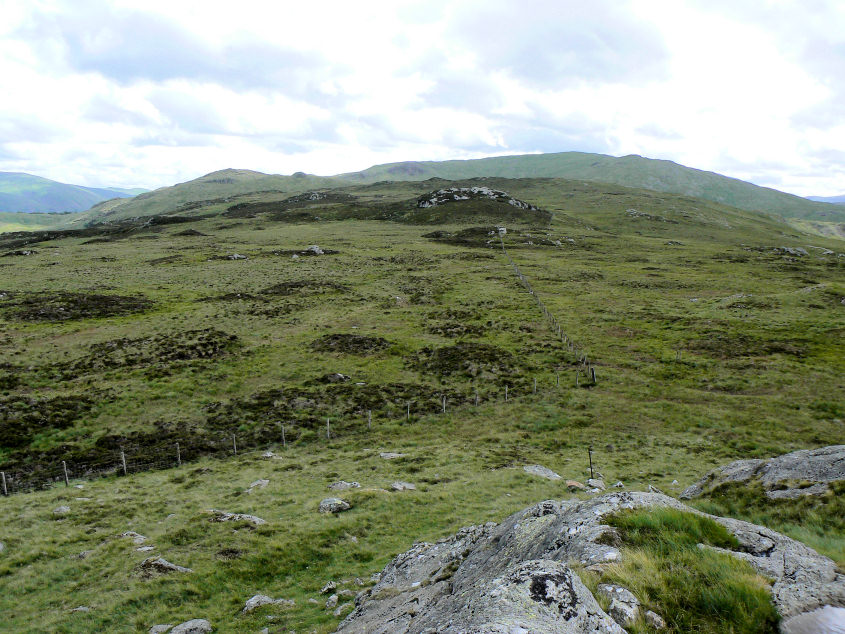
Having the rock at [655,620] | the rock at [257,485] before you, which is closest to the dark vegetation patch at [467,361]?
the rock at [257,485]

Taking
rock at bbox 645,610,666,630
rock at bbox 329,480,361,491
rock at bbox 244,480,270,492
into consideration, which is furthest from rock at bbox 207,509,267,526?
rock at bbox 645,610,666,630

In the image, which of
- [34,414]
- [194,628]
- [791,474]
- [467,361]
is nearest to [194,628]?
[194,628]

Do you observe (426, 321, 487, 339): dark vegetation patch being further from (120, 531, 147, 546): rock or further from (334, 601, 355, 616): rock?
(334, 601, 355, 616): rock

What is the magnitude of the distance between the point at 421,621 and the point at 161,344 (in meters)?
45.3

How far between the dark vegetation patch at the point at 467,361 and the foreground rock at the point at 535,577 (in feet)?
87.6

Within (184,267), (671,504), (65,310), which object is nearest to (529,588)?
(671,504)

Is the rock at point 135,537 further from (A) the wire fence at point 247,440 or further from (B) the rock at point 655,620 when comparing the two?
(B) the rock at point 655,620

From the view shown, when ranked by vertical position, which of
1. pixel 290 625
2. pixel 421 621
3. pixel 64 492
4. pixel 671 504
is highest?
pixel 671 504

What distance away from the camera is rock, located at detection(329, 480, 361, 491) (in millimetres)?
20152

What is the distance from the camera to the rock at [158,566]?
1361 cm

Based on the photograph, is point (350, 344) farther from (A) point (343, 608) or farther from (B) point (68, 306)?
(B) point (68, 306)

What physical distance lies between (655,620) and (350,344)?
132 ft

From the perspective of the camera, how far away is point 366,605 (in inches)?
387

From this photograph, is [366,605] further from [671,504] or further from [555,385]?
[555,385]
